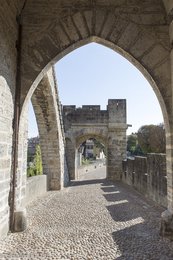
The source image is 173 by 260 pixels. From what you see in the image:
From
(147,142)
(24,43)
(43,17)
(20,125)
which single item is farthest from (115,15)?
(147,142)

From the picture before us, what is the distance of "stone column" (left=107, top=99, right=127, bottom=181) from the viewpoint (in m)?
14.8

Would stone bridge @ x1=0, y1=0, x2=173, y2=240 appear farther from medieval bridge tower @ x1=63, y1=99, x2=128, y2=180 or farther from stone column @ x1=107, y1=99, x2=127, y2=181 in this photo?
medieval bridge tower @ x1=63, y1=99, x2=128, y2=180

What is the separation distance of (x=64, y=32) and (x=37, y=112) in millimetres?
5411

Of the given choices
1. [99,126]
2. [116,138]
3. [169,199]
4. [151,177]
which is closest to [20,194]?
[169,199]

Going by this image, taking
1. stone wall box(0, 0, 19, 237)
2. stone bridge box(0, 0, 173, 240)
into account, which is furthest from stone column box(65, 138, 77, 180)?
stone wall box(0, 0, 19, 237)

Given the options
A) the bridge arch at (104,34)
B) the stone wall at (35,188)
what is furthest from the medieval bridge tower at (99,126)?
the bridge arch at (104,34)

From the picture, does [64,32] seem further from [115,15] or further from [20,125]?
[20,125]

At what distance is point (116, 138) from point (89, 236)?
36.9 feet

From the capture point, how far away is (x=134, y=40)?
15.3ft

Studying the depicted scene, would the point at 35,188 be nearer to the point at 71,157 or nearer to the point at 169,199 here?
the point at 169,199

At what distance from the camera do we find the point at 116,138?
1513 centimetres

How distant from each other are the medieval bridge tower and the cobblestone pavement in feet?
28.2

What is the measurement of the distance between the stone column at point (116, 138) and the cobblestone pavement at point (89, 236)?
828 centimetres

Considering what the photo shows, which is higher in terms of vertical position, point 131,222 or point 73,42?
point 73,42
